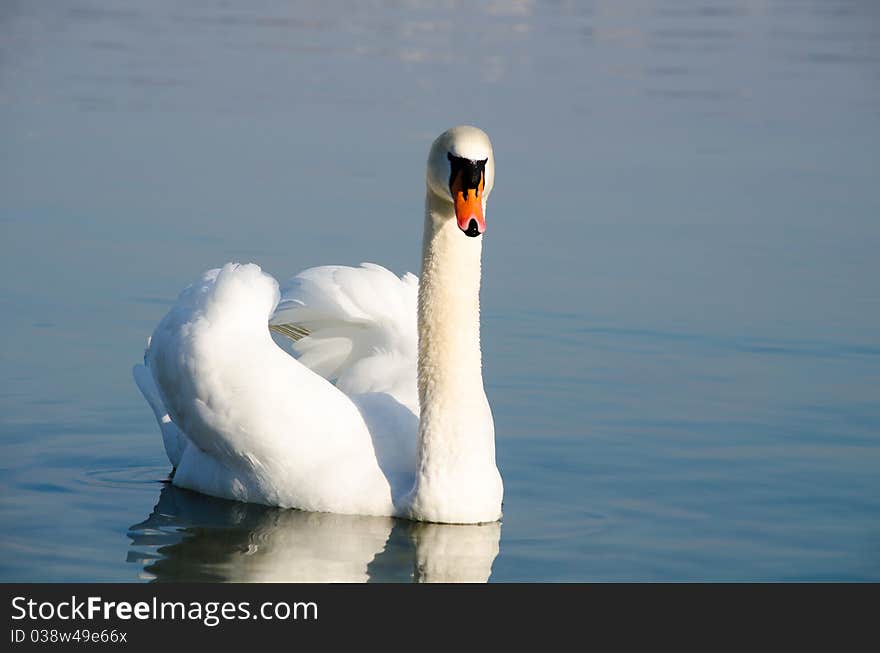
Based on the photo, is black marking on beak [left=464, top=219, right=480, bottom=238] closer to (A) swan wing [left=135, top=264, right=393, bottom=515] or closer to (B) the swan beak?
(B) the swan beak

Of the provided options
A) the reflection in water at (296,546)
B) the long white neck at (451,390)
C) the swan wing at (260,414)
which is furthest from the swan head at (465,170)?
the reflection in water at (296,546)

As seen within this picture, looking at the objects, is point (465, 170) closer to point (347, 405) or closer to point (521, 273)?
point (347, 405)

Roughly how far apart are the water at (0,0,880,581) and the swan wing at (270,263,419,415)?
27.7 inches

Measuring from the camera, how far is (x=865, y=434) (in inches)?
356

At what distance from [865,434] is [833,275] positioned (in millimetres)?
3578

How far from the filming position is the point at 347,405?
7746 millimetres

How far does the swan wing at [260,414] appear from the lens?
754 cm

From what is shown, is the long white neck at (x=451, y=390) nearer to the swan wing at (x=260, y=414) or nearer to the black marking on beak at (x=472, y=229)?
the swan wing at (x=260, y=414)

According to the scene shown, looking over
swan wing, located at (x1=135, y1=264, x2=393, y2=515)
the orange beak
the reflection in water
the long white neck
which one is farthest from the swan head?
the reflection in water

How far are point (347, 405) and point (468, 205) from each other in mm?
1113

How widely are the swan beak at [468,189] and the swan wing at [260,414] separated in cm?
105

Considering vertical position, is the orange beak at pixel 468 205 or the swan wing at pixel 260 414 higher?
the orange beak at pixel 468 205

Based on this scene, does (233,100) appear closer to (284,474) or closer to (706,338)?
(706,338)

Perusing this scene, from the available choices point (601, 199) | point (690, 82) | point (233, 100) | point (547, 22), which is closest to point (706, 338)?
point (601, 199)
